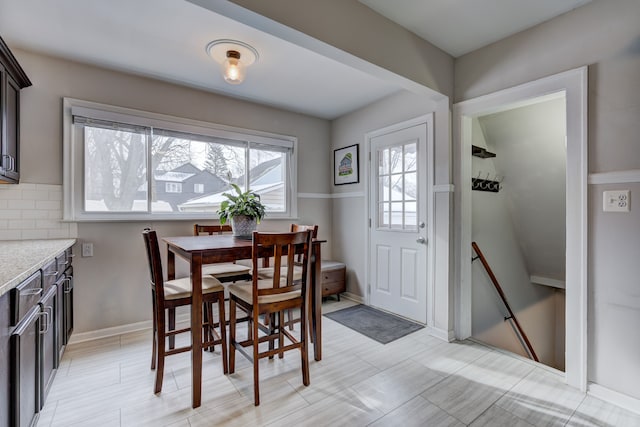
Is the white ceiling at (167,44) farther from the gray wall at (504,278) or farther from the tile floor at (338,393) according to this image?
the tile floor at (338,393)

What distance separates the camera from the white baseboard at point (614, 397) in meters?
1.72

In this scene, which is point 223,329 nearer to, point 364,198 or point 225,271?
point 225,271

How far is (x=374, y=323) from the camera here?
306 centimetres

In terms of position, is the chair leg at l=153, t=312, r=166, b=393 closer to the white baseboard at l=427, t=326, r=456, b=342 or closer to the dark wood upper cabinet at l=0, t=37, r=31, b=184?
the dark wood upper cabinet at l=0, t=37, r=31, b=184

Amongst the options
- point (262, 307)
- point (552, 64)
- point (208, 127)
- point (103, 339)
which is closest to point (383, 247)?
point (262, 307)

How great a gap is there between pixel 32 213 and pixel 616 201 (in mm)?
4315

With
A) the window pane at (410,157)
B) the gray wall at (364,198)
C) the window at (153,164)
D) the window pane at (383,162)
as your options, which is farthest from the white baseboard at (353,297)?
the window pane at (410,157)

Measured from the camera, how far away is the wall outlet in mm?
2605

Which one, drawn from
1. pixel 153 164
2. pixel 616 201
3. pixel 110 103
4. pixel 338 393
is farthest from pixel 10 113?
pixel 616 201

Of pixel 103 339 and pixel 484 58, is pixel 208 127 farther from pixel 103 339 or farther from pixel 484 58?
pixel 484 58

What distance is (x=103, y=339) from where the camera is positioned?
8.70 feet

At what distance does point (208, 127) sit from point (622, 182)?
3506 mm

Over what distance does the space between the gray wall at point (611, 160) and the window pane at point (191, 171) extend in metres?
3.14

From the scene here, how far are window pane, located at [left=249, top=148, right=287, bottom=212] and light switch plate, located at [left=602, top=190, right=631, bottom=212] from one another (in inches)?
120
